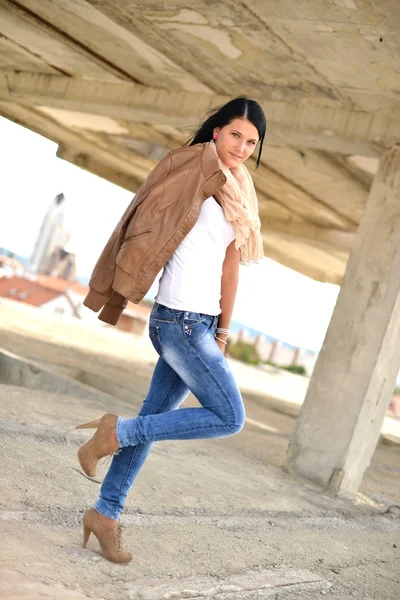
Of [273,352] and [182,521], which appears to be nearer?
Result: [182,521]

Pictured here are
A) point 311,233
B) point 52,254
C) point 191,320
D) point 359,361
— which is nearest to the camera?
point 191,320

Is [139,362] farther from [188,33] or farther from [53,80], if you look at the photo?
[188,33]

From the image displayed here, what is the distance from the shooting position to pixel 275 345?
34.8 meters

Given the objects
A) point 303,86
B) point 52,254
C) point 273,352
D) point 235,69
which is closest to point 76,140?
point 235,69

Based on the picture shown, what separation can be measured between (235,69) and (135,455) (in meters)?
6.16

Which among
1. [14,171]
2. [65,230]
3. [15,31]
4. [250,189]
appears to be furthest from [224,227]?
[14,171]

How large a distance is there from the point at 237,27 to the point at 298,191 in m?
7.61

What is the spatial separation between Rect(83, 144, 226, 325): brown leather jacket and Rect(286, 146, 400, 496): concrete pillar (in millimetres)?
4994

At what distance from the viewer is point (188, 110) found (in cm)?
1054

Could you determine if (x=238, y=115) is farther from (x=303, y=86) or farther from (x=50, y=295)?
(x=50, y=295)

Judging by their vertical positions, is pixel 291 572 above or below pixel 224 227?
below

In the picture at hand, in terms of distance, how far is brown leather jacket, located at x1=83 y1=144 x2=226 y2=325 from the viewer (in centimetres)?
364

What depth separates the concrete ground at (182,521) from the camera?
149 inches

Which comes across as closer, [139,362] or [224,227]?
[224,227]
